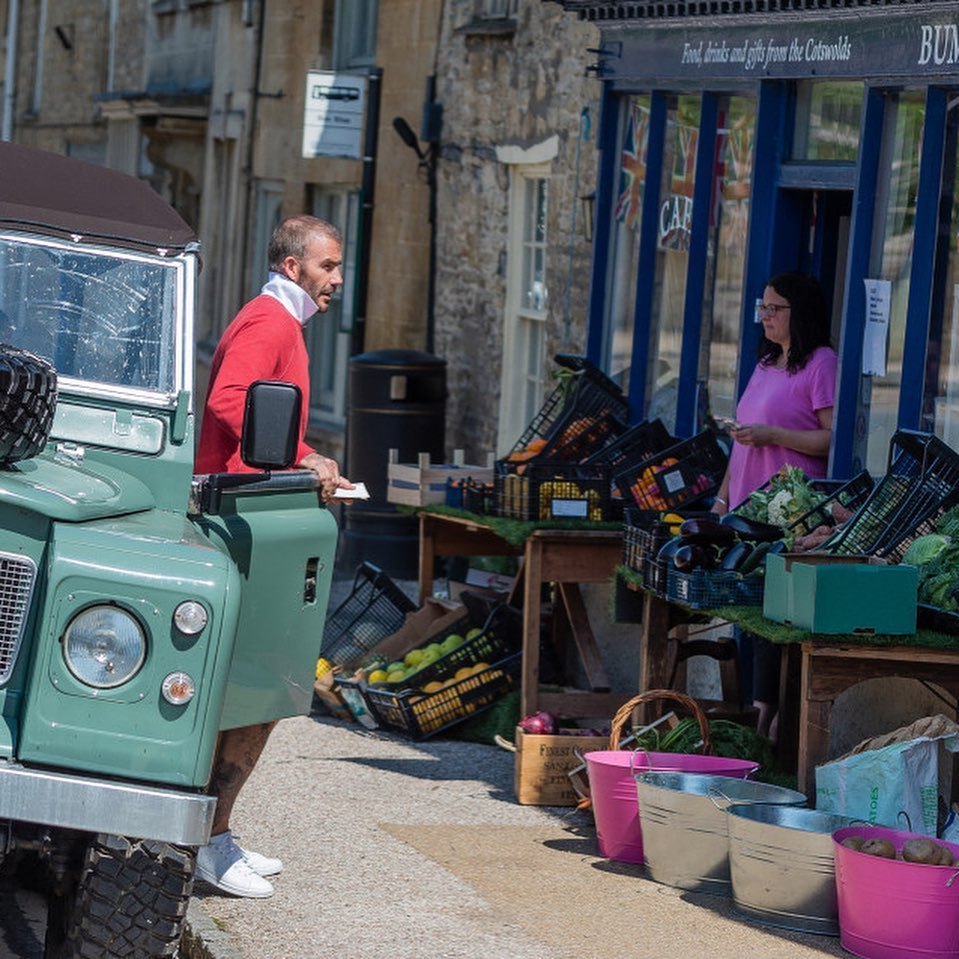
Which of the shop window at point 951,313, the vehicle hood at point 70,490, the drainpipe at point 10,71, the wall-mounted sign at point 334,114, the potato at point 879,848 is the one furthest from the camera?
the drainpipe at point 10,71

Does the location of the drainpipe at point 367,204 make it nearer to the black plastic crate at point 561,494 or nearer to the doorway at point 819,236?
the doorway at point 819,236

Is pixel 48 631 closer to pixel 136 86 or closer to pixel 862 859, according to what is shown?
pixel 862 859

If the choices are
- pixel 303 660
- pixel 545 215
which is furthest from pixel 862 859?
pixel 545 215

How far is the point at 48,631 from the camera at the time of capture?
5.36m

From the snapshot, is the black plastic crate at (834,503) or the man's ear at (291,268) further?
the black plastic crate at (834,503)

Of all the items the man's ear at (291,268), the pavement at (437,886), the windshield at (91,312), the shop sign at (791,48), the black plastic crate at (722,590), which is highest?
the shop sign at (791,48)

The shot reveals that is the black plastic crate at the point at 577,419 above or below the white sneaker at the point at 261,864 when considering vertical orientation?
above

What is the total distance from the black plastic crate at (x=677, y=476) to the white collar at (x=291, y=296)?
9.25 feet

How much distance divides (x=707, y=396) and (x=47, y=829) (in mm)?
6297

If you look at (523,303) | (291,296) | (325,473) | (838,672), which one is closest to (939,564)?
(838,672)

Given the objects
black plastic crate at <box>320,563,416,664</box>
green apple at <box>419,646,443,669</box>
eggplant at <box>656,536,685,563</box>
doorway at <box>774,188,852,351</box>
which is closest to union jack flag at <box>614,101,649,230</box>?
doorway at <box>774,188,852,351</box>

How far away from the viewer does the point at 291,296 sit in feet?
25.0

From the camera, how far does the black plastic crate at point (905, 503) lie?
792cm

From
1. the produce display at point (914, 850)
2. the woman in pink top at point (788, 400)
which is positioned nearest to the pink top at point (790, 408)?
the woman in pink top at point (788, 400)
